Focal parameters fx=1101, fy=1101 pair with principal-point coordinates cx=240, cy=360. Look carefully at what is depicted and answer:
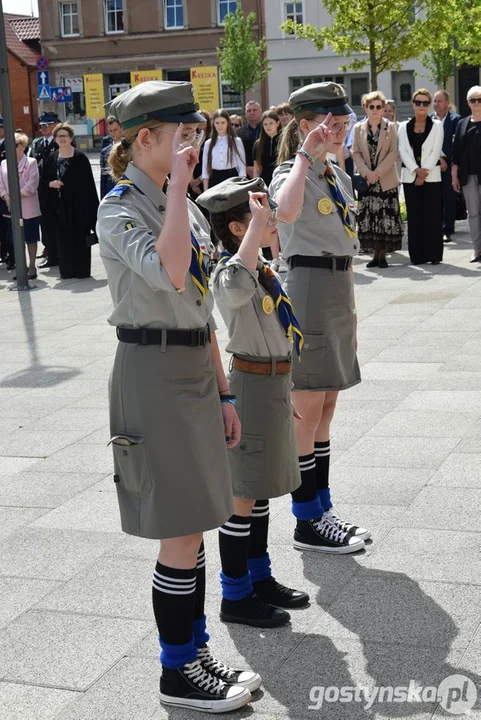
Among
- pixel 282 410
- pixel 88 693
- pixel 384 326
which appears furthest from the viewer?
pixel 384 326

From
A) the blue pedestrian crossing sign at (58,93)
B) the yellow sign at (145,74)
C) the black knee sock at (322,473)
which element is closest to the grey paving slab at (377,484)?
the black knee sock at (322,473)

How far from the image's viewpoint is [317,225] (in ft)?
15.6

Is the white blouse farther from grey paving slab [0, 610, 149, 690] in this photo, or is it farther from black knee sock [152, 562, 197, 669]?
black knee sock [152, 562, 197, 669]

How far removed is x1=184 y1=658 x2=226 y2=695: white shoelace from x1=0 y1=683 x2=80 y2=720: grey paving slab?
1.31 ft

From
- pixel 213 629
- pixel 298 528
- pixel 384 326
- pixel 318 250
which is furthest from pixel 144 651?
pixel 384 326

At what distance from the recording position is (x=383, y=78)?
55031 mm

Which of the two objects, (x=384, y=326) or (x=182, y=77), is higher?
(x=182, y=77)

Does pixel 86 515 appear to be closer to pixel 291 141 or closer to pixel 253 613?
pixel 253 613

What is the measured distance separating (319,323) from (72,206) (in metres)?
9.85

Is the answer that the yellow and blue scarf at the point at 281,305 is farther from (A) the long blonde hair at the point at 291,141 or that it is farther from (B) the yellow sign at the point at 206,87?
(B) the yellow sign at the point at 206,87

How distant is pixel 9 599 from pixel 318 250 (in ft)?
→ 6.40

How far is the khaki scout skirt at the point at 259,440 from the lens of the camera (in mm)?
4059

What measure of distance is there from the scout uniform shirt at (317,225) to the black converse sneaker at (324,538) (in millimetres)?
1174

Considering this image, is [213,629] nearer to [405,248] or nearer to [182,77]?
[405,248]
